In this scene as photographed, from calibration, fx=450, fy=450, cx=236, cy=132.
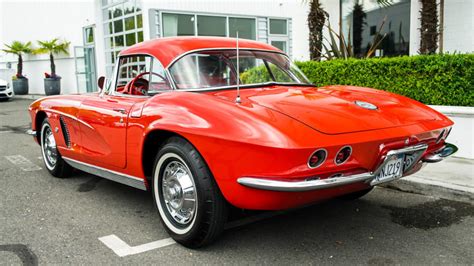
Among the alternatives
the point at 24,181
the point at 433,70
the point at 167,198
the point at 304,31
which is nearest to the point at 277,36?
the point at 304,31

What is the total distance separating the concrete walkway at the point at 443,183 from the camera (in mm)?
4613

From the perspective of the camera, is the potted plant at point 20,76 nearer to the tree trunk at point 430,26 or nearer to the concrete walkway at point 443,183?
the tree trunk at point 430,26

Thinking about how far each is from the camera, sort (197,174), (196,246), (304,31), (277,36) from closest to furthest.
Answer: (197,174) → (196,246) → (304,31) → (277,36)

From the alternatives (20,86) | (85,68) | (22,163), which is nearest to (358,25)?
(22,163)

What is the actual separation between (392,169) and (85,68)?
1917cm

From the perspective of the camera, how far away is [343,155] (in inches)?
112

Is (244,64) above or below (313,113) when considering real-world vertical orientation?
above

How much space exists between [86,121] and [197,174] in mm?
1812

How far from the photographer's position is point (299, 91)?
3723mm

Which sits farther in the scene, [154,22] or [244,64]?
[154,22]

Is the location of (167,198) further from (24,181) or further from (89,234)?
(24,181)

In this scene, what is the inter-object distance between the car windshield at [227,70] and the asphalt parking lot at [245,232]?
3.97 ft

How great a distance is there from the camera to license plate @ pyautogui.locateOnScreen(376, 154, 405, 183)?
3041 millimetres

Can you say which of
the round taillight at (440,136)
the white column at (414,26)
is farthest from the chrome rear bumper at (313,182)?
the white column at (414,26)
